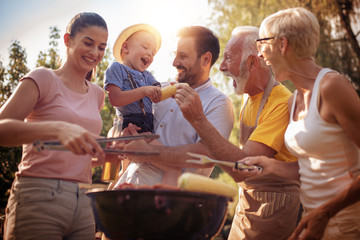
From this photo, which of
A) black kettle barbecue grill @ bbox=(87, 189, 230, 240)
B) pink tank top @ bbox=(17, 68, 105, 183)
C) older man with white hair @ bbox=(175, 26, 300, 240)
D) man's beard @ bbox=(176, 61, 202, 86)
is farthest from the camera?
man's beard @ bbox=(176, 61, 202, 86)

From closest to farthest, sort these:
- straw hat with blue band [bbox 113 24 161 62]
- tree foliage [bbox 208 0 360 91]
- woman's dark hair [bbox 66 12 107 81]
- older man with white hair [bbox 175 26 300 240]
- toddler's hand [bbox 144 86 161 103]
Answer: woman's dark hair [bbox 66 12 107 81], older man with white hair [bbox 175 26 300 240], toddler's hand [bbox 144 86 161 103], straw hat with blue band [bbox 113 24 161 62], tree foliage [bbox 208 0 360 91]

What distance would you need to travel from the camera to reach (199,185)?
1890mm

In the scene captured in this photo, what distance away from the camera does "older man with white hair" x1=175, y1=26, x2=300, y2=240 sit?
294 centimetres

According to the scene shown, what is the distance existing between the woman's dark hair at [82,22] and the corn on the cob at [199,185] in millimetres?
1372

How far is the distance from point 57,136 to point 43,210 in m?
0.57

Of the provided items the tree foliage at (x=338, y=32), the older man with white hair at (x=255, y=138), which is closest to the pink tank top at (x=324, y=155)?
the older man with white hair at (x=255, y=138)

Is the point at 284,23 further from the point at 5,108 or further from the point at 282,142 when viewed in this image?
the point at 5,108

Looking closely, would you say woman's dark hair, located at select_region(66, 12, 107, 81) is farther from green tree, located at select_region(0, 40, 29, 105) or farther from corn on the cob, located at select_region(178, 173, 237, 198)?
green tree, located at select_region(0, 40, 29, 105)

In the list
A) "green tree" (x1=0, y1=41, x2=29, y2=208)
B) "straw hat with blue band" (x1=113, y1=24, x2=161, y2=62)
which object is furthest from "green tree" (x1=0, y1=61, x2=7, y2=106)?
"straw hat with blue band" (x1=113, y1=24, x2=161, y2=62)

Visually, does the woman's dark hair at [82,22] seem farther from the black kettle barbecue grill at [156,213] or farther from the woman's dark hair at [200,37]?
the black kettle barbecue grill at [156,213]

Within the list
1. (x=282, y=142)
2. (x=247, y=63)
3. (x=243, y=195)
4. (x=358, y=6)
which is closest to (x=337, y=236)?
(x=282, y=142)

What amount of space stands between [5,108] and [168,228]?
1.20 m

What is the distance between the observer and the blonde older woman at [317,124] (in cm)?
236

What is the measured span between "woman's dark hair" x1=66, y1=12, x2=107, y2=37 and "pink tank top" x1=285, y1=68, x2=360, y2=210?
62.4 inches
